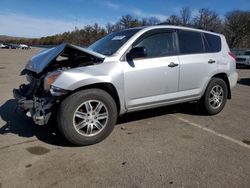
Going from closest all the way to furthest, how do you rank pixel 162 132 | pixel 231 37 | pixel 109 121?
pixel 109 121, pixel 162 132, pixel 231 37

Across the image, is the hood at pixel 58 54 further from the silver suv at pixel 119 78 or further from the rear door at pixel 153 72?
the rear door at pixel 153 72

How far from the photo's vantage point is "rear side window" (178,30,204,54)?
5.24 m

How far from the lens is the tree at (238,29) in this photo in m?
50.5

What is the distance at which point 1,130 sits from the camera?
480cm

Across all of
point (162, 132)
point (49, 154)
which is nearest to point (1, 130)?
point (49, 154)

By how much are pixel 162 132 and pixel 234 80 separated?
2442mm

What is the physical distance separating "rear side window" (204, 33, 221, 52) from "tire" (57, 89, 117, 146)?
2.59 metres

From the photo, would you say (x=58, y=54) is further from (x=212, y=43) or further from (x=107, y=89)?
(x=212, y=43)

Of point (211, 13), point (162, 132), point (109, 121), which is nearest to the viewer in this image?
point (109, 121)

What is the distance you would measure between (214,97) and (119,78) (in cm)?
250

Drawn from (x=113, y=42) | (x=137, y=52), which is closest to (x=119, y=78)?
(x=137, y=52)

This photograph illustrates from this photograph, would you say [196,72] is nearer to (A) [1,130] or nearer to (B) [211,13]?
(A) [1,130]

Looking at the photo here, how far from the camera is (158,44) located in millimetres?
4895

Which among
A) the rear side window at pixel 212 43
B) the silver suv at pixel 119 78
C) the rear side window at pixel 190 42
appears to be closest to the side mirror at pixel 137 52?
the silver suv at pixel 119 78
